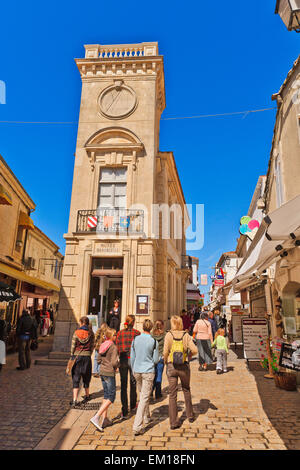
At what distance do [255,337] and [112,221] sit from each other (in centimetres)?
710

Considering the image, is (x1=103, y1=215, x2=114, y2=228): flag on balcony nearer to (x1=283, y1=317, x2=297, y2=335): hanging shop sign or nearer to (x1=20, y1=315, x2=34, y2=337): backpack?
(x1=20, y1=315, x2=34, y2=337): backpack

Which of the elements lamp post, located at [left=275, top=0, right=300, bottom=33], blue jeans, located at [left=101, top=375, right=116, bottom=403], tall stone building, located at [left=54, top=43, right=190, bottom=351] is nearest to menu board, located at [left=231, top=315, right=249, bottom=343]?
tall stone building, located at [left=54, top=43, right=190, bottom=351]

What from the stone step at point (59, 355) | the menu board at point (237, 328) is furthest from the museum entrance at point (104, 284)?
the menu board at point (237, 328)

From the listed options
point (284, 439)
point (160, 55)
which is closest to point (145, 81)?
point (160, 55)

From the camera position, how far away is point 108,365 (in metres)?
5.18

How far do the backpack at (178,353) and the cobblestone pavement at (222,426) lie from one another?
997 millimetres

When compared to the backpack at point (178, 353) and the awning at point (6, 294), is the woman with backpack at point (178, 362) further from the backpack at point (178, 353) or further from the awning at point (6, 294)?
the awning at point (6, 294)

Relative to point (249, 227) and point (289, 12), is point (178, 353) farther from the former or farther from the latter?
point (249, 227)

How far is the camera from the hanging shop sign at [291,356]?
580 cm

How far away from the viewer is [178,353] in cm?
509

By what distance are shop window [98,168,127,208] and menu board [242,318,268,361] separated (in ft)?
23.6

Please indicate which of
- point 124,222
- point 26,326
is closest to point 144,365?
point 26,326
